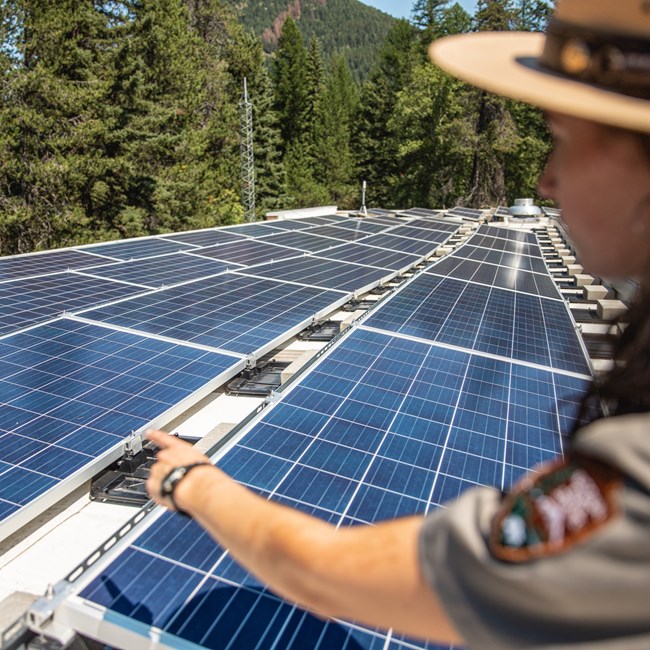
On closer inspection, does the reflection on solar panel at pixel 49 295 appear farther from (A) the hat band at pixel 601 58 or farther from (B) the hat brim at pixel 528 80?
(A) the hat band at pixel 601 58

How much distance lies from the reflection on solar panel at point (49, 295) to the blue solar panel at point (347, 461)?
536 cm

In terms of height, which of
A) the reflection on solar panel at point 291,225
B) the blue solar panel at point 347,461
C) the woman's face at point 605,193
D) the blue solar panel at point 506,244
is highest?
the woman's face at point 605,193

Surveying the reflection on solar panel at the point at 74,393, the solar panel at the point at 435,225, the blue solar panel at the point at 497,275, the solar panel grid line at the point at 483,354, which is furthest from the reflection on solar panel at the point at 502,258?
the reflection on solar panel at the point at 74,393

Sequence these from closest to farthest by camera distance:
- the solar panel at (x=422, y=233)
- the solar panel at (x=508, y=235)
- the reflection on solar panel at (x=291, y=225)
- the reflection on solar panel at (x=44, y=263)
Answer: the reflection on solar panel at (x=44, y=263) → the solar panel at (x=422, y=233) → the reflection on solar panel at (x=291, y=225) → the solar panel at (x=508, y=235)

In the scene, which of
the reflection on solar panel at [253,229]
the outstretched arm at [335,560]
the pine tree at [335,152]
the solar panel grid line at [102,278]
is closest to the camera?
the outstretched arm at [335,560]

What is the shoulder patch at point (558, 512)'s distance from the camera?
0.87 metres

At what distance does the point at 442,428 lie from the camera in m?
5.36

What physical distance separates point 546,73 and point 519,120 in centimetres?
5745

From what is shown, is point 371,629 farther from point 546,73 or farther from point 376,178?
point 376,178

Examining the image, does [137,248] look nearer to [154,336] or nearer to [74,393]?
[154,336]

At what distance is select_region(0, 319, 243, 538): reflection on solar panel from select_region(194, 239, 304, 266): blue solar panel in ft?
24.4

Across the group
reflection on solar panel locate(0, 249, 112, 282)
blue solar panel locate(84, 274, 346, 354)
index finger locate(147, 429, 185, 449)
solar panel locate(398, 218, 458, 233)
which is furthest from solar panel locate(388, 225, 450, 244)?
index finger locate(147, 429, 185, 449)

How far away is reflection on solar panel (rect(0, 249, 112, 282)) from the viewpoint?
12.3 m

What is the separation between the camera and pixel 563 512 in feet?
3.00
